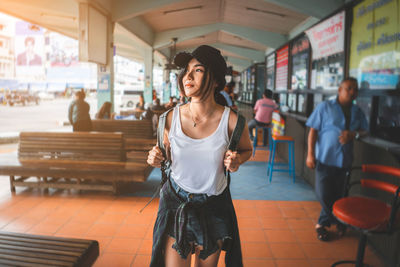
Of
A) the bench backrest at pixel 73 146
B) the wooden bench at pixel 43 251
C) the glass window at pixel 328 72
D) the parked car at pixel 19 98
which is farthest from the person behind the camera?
the parked car at pixel 19 98

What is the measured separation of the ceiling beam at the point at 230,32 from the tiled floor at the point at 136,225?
7790mm

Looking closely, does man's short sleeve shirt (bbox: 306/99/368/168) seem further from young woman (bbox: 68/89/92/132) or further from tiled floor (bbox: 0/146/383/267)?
young woman (bbox: 68/89/92/132)

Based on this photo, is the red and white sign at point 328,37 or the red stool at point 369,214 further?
the red and white sign at point 328,37

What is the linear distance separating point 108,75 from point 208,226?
22.6 ft

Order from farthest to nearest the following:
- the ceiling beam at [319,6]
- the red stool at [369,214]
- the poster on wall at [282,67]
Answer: the poster on wall at [282,67], the ceiling beam at [319,6], the red stool at [369,214]

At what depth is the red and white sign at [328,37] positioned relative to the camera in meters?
4.66

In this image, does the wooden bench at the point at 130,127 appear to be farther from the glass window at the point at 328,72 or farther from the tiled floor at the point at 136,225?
the glass window at the point at 328,72

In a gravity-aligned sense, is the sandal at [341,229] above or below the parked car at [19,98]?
below

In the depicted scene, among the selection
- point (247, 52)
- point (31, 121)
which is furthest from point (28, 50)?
point (247, 52)

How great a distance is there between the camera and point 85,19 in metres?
6.26

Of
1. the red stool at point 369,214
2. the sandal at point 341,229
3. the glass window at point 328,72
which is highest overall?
the glass window at point 328,72

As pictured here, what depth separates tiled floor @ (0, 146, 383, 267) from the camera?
2895mm

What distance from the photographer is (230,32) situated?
38.9 feet

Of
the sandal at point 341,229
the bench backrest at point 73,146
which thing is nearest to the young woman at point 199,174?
the sandal at point 341,229
